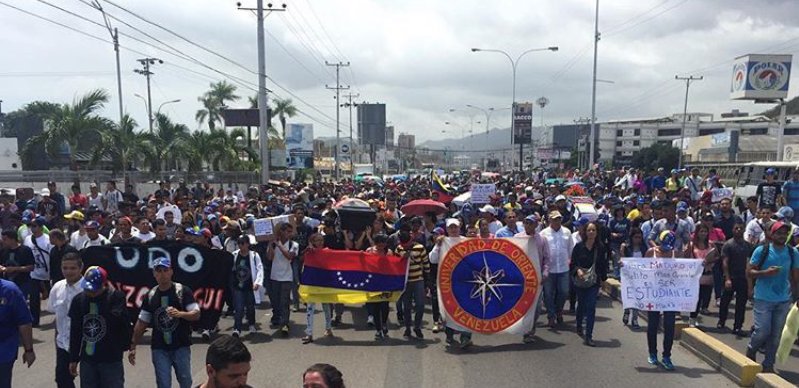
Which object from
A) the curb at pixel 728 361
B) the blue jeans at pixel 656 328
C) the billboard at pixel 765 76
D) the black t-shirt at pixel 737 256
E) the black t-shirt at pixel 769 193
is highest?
the billboard at pixel 765 76

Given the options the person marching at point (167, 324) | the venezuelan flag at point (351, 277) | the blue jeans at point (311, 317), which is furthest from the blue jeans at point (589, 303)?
the person marching at point (167, 324)

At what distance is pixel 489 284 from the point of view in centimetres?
765

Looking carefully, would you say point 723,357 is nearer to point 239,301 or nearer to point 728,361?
point 728,361

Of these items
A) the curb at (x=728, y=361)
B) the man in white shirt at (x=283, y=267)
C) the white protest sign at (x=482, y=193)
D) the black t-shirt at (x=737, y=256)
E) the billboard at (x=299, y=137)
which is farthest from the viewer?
the billboard at (x=299, y=137)

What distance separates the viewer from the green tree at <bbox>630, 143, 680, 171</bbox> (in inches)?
2506

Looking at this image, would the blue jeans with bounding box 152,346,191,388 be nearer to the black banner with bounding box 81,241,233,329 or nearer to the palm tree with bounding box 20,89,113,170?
the black banner with bounding box 81,241,233,329

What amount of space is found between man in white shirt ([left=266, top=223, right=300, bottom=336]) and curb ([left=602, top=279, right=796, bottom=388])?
5381mm

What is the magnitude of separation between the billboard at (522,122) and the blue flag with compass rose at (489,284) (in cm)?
4745

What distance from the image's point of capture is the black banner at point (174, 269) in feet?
24.2

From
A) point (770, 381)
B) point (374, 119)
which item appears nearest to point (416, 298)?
point (770, 381)

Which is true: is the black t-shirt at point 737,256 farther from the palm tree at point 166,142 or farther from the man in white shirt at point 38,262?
the palm tree at point 166,142

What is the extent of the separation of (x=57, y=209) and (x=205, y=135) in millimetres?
18295

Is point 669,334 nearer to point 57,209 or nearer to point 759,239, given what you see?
point 759,239

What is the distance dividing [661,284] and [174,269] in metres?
6.05
